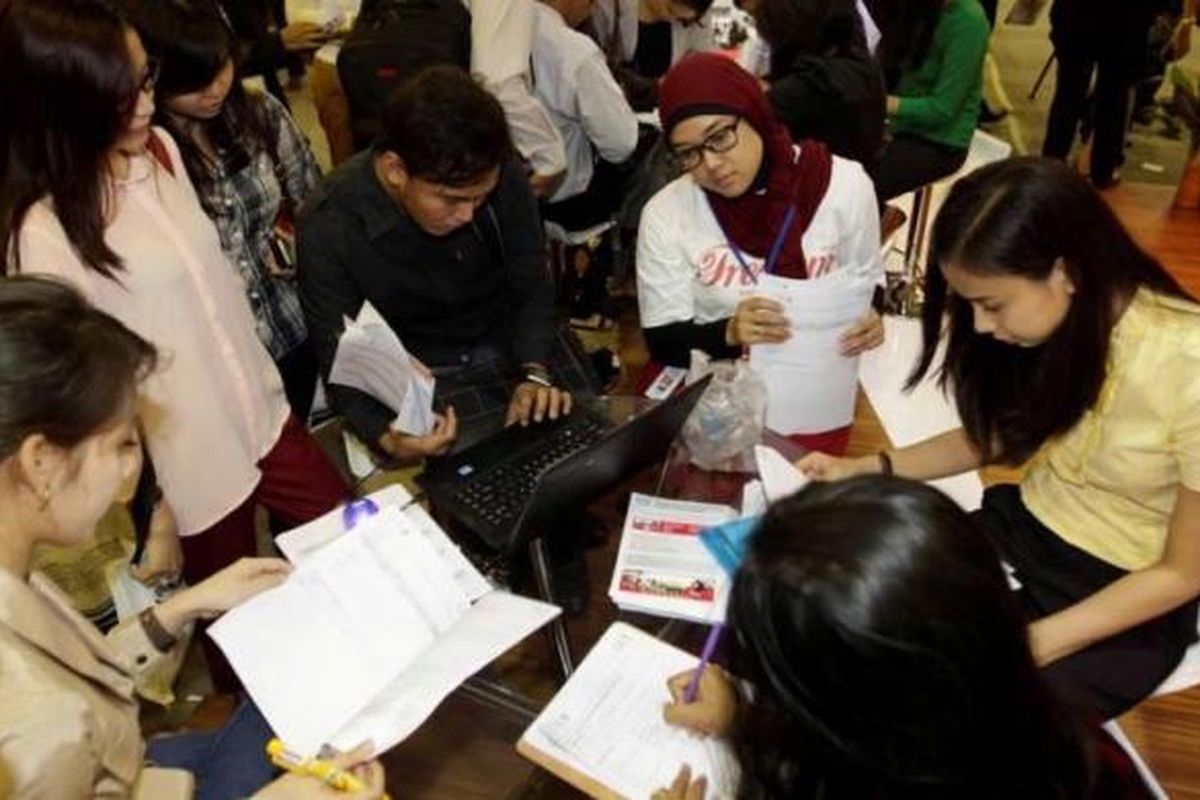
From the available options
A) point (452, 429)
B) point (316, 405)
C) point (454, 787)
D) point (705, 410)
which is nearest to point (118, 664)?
point (454, 787)

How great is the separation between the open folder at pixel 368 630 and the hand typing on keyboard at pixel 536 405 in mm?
439

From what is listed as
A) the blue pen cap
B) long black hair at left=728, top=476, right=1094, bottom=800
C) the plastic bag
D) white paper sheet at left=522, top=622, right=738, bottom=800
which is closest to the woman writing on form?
long black hair at left=728, top=476, right=1094, bottom=800

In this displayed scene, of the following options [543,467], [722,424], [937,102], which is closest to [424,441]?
[543,467]

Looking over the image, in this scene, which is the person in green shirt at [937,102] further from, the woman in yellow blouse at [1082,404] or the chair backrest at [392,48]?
the woman in yellow blouse at [1082,404]

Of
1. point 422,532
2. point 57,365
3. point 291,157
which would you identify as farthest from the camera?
point 291,157

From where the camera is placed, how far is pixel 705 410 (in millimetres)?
1636

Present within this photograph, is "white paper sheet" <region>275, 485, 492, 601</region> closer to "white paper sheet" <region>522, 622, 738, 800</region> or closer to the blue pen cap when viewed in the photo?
the blue pen cap

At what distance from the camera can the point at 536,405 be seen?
5.98 feet

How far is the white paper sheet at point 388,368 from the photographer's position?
160cm

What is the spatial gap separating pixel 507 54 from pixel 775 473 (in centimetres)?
151

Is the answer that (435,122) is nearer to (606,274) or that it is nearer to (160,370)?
(160,370)

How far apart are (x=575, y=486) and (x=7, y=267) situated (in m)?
0.86

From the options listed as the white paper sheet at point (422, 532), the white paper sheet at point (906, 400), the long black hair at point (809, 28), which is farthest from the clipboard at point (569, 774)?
the long black hair at point (809, 28)

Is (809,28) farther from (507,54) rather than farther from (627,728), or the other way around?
(627,728)
